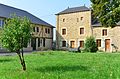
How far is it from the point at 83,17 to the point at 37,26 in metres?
9.61

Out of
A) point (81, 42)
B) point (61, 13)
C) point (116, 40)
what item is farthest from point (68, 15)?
point (116, 40)

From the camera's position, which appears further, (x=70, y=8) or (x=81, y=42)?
(x=70, y=8)

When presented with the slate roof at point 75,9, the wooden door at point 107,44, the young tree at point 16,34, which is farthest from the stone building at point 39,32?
the young tree at point 16,34

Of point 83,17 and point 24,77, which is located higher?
point 83,17

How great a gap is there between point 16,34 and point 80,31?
4152 cm

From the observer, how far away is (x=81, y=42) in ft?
179

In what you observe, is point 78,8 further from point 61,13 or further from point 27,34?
point 27,34

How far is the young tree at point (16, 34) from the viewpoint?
13.8 meters

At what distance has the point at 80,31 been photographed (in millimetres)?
54719

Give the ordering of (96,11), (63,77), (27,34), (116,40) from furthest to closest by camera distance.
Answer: (116,40)
(96,11)
(27,34)
(63,77)

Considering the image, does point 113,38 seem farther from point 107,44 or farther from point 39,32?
point 39,32

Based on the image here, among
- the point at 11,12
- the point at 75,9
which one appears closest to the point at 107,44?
the point at 75,9

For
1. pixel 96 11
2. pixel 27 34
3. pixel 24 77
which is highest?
pixel 96 11

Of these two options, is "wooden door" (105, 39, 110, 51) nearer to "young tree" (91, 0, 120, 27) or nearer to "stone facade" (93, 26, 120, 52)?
"stone facade" (93, 26, 120, 52)
